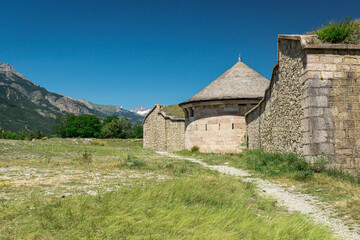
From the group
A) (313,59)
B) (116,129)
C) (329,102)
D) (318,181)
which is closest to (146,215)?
(318,181)

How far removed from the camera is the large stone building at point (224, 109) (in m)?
17.2

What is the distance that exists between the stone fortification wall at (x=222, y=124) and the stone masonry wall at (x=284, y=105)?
3.47 meters

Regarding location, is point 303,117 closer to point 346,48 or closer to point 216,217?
point 346,48

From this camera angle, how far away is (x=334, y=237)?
3.25m

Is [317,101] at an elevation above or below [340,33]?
below

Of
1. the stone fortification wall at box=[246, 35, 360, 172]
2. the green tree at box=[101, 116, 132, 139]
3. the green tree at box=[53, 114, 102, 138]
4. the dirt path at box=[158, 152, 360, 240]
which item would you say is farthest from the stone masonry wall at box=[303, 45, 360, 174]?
the green tree at box=[53, 114, 102, 138]

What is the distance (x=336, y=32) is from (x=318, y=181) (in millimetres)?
4440

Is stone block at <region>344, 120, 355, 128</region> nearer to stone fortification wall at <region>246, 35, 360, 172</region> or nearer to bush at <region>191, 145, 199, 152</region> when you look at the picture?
stone fortification wall at <region>246, 35, 360, 172</region>

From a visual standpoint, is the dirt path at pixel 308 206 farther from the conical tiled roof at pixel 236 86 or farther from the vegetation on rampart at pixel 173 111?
the vegetation on rampart at pixel 173 111

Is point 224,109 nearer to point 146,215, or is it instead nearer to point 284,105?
point 284,105

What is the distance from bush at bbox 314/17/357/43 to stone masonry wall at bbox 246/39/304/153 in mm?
737

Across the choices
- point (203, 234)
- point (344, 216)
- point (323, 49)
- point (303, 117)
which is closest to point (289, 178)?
point (303, 117)

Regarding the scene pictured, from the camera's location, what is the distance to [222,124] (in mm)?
17484

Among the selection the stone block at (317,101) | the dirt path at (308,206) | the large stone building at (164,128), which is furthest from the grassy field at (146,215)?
the large stone building at (164,128)
